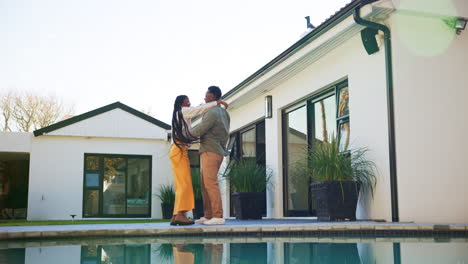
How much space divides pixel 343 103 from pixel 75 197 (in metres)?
11.5

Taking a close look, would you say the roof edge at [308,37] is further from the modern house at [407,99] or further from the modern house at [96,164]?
the modern house at [96,164]

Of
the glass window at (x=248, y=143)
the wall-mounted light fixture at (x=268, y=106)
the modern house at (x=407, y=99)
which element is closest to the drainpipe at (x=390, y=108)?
the modern house at (x=407, y=99)

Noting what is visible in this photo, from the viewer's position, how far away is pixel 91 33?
14836 millimetres

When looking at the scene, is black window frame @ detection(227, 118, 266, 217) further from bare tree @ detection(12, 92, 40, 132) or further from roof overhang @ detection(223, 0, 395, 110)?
bare tree @ detection(12, 92, 40, 132)

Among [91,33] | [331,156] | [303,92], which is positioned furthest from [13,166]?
[331,156]

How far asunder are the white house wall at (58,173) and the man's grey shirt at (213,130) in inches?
454

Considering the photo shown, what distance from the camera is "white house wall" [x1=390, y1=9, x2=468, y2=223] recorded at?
608 cm

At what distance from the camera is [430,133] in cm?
621

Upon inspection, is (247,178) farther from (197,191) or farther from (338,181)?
(197,191)

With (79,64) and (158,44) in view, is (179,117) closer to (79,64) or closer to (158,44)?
(158,44)

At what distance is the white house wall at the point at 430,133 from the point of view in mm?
6078

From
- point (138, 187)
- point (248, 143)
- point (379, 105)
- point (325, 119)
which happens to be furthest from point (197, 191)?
point (379, 105)

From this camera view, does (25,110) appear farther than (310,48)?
Yes

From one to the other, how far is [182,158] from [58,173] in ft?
38.2
